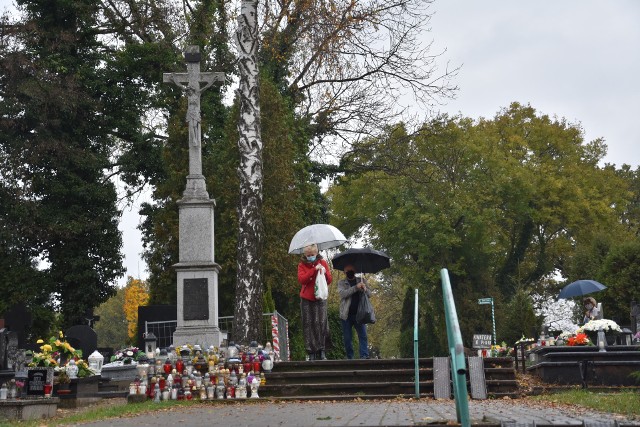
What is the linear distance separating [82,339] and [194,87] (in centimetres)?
654

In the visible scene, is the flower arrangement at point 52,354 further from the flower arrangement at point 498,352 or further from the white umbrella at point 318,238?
the flower arrangement at point 498,352

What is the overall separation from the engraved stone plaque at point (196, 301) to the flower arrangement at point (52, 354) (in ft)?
7.25

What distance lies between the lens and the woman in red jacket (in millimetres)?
17047

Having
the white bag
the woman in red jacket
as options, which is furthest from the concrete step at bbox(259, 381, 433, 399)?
the white bag

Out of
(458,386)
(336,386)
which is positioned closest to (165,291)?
(336,386)

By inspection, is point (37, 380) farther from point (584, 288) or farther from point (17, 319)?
point (584, 288)

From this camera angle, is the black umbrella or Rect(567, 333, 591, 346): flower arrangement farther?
the black umbrella

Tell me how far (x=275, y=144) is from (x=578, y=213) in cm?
2199

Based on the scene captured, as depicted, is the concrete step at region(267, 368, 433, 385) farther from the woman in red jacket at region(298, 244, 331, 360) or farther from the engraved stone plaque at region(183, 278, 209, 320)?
the engraved stone plaque at region(183, 278, 209, 320)

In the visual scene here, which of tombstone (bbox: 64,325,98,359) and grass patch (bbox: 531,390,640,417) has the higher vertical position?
tombstone (bbox: 64,325,98,359)

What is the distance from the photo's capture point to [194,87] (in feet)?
68.9

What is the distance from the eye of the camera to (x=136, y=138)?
116 feet

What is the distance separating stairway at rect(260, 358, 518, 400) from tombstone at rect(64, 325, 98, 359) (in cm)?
829

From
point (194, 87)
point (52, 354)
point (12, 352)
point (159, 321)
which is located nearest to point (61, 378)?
point (52, 354)
